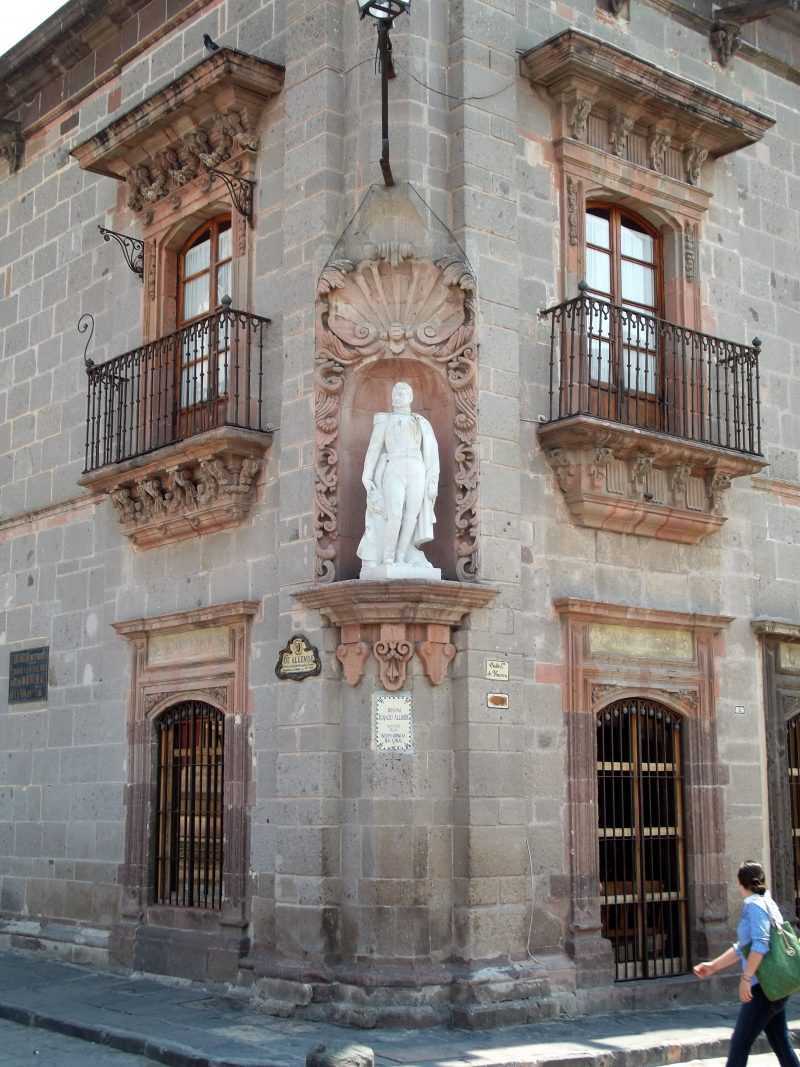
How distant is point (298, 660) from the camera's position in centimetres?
1111

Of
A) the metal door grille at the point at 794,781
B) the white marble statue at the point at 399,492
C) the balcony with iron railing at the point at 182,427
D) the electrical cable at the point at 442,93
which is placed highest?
the electrical cable at the point at 442,93

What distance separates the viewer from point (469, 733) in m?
10.6

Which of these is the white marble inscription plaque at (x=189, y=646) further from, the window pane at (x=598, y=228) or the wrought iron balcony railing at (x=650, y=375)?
the window pane at (x=598, y=228)

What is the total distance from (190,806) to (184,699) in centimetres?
93

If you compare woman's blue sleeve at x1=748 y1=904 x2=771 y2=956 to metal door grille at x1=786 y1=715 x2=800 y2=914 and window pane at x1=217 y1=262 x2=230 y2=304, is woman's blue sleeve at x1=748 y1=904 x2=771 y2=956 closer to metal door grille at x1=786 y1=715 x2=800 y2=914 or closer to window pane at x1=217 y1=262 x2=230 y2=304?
metal door grille at x1=786 y1=715 x2=800 y2=914

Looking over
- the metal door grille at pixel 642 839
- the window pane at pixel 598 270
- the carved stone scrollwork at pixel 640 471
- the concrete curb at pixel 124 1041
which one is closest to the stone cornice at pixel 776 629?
the metal door grille at pixel 642 839

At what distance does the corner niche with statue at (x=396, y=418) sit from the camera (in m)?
10.7

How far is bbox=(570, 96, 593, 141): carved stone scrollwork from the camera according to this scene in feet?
40.1

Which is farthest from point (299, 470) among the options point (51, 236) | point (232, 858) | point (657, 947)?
point (51, 236)

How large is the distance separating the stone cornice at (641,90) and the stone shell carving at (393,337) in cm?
210

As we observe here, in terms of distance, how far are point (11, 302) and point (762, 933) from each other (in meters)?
11.7

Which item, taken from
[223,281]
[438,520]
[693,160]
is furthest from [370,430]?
[693,160]

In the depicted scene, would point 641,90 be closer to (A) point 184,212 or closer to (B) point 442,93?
(B) point 442,93

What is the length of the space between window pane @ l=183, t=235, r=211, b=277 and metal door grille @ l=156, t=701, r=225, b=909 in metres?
4.12
